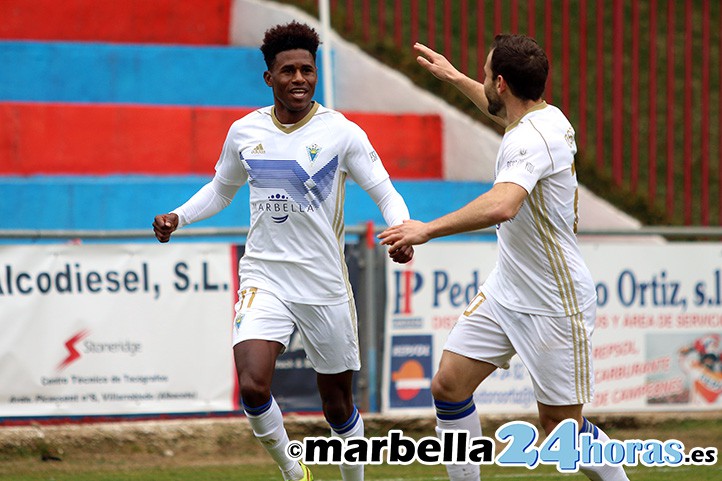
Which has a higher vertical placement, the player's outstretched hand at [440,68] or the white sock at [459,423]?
the player's outstretched hand at [440,68]

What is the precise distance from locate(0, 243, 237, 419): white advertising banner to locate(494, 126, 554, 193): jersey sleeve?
156 inches

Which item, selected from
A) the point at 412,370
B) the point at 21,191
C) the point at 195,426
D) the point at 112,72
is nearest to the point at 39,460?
the point at 195,426

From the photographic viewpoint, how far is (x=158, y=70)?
14469 mm

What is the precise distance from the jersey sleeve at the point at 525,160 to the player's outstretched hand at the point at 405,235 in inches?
18.0

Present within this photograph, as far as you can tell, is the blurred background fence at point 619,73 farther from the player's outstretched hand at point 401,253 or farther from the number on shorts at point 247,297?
the player's outstretched hand at point 401,253

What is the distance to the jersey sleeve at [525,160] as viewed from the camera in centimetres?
577

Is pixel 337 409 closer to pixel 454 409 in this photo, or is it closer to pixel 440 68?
pixel 454 409

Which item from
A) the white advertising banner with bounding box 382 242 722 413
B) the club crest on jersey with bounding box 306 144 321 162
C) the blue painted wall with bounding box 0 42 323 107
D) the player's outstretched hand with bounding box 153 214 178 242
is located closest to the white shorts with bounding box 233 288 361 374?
A: the player's outstretched hand with bounding box 153 214 178 242

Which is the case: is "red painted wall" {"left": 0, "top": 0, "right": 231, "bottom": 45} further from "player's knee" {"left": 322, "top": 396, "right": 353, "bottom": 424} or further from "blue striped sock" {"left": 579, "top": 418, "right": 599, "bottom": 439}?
"blue striped sock" {"left": 579, "top": 418, "right": 599, "bottom": 439}

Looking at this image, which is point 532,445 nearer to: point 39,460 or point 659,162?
point 39,460

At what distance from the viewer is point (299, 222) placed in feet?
21.7

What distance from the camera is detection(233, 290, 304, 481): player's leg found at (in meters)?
6.36

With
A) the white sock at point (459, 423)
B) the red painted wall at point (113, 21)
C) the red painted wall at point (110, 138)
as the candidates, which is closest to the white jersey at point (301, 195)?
the white sock at point (459, 423)

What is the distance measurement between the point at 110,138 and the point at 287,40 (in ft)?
21.3
